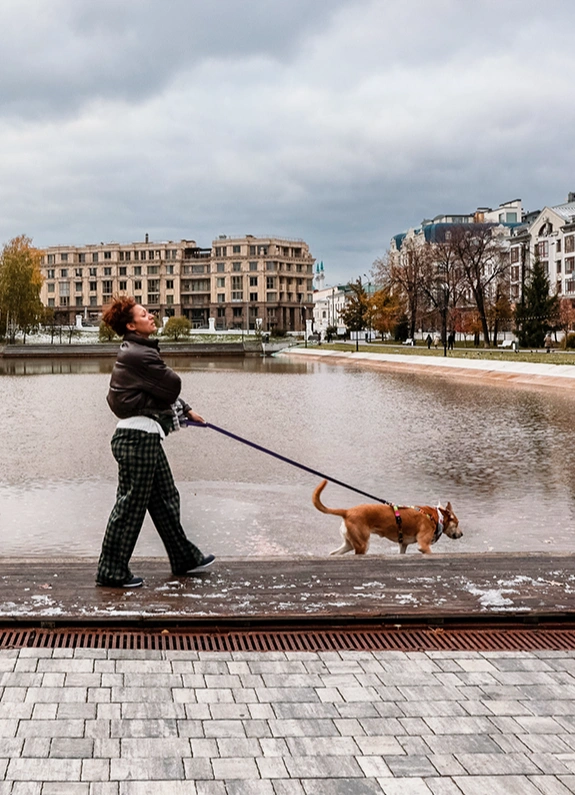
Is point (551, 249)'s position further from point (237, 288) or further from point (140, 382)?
point (140, 382)

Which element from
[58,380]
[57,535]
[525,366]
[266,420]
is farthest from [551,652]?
[58,380]

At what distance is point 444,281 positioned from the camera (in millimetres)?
81062

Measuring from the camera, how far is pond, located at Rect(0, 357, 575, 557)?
1014 cm

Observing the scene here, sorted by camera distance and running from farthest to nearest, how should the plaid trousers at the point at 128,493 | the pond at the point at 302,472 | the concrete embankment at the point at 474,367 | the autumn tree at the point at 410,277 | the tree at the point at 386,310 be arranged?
the tree at the point at 386,310 → the autumn tree at the point at 410,277 → the concrete embankment at the point at 474,367 → the pond at the point at 302,472 → the plaid trousers at the point at 128,493

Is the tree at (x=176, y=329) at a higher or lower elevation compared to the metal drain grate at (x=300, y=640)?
higher

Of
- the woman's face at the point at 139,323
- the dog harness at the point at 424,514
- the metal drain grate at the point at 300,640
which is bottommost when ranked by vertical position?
the metal drain grate at the point at 300,640

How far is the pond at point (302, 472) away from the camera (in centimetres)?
1014

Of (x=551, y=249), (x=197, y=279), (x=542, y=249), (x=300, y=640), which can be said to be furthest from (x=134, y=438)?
(x=197, y=279)

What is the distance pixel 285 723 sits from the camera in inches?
163

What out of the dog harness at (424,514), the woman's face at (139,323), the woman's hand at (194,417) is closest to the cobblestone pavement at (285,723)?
the woman's hand at (194,417)

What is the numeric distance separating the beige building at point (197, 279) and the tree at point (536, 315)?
278 feet

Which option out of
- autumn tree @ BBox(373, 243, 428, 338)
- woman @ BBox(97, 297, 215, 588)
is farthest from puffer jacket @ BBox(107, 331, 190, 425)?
autumn tree @ BBox(373, 243, 428, 338)

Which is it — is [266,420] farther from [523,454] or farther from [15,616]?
[15,616]

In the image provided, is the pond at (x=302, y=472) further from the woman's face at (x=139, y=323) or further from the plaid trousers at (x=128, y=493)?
the woman's face at (x=139, y=323)
